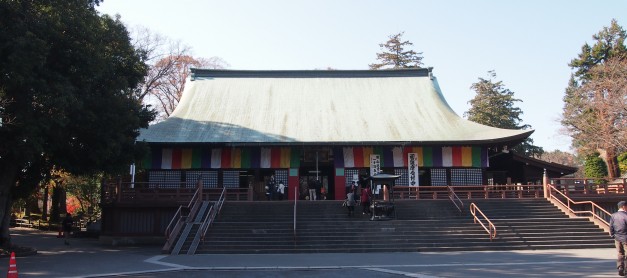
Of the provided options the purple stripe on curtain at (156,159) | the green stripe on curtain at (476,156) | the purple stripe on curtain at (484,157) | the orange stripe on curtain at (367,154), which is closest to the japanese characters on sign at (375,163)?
the orange stripe on curtain at (367,154)

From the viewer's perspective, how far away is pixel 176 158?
25578mm

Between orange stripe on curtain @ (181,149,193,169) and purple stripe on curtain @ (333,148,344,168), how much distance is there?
24.3 feet

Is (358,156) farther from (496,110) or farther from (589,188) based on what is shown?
(496,110)

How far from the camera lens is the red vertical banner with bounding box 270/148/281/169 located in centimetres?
2578

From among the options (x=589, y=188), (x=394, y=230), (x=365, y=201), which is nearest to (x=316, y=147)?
(x=365, y=201)

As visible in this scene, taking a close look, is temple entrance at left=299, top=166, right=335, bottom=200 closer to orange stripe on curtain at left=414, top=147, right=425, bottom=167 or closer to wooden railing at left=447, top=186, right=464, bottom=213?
orange stripe on curtain at left=414, top=147, right=425, bottom=167

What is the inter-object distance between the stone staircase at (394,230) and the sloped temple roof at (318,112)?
4638mm

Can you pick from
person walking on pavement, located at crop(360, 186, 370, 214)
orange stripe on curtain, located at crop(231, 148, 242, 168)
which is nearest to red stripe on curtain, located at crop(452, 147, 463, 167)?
person walking on pavement, located at crop(360, 186, 370, 214)

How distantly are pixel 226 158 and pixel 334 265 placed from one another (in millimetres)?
13773

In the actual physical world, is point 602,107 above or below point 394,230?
above

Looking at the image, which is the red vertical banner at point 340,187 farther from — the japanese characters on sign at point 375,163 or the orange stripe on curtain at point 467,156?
the orange stripe on curtain at point 467,156

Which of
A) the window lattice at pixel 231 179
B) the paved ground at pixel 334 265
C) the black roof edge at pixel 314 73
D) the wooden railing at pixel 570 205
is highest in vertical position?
the black roof edge at pixel 314 73

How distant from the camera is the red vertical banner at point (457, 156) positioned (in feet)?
84.3

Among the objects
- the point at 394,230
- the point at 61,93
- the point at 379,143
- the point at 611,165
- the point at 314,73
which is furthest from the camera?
the point at 611,165
